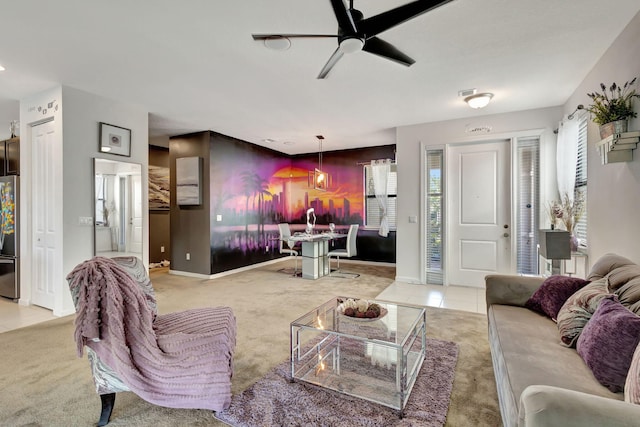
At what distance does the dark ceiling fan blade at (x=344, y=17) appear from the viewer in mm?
1821

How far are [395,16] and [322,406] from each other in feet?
7.88

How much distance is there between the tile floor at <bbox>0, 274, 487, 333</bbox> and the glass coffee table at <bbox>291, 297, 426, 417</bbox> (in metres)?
1.44

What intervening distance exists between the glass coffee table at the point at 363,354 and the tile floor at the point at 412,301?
4.71 feet

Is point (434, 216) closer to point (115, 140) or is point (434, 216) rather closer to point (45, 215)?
point (115, 140)

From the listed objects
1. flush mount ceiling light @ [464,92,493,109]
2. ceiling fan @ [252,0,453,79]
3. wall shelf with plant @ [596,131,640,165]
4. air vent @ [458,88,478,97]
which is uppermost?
air vent @ [458,88,478,97]

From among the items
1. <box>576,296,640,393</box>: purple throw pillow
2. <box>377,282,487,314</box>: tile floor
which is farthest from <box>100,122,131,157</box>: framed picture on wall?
<box>576,296,640,393</box>: purple throw pillow

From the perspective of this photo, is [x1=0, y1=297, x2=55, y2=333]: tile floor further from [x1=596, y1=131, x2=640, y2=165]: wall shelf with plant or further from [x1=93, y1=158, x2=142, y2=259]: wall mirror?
[x1=596, y1=131, x2=640, y2=165]: wall shelf with plant

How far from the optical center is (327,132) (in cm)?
567

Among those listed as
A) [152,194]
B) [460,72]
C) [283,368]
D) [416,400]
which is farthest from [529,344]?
[152,194]

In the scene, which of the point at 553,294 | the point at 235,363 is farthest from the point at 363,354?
the point at 553,294

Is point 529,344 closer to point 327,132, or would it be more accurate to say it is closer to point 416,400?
point 416,400

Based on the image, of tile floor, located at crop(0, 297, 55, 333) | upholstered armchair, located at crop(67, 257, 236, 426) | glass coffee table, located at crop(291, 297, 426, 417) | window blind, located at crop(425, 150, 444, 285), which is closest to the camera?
upholstered armchair, located at crop(67, 257, 236, 426)

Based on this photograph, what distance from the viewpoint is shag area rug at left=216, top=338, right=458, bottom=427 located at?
1.75 meters

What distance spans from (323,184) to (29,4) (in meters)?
5.03
